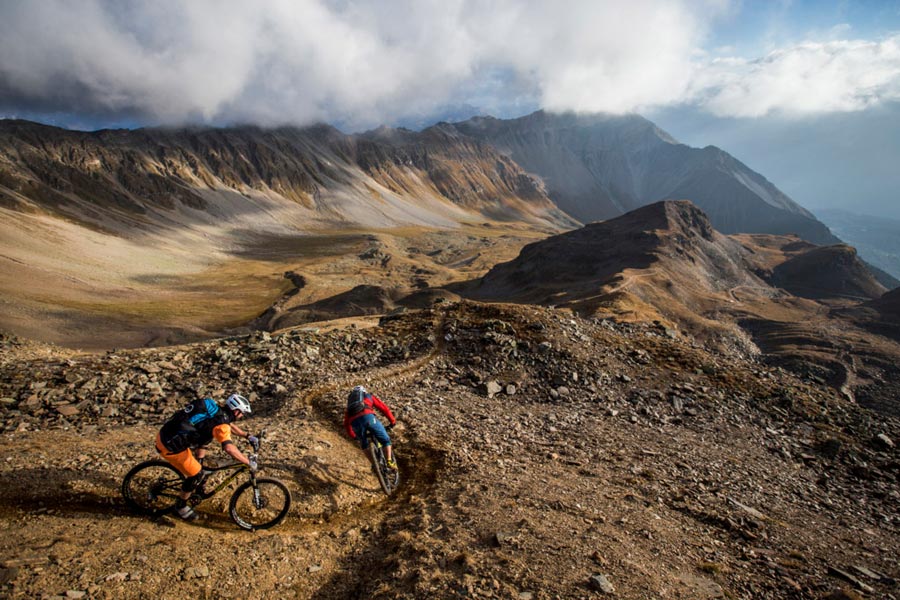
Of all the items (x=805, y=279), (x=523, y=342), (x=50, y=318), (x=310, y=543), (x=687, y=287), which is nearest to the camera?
(x=310, y=543)

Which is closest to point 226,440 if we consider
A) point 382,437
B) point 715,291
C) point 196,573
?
point 196,573

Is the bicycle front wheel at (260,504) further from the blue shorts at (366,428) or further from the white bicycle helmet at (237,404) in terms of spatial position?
the blue shorts at (366,428)

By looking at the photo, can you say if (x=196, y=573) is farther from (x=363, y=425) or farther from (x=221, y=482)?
(x=363, y=425)

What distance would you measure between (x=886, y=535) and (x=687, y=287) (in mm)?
66707

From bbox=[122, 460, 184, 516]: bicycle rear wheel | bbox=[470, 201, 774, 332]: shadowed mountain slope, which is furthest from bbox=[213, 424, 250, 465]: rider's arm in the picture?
bbox=[470, 201, 774, 332]: shadowed mountain slope

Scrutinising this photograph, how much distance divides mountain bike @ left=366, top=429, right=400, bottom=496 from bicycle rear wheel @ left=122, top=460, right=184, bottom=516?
13.5 feet

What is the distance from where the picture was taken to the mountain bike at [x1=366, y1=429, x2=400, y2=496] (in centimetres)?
1090

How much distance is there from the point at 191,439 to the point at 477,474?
674 centimetres

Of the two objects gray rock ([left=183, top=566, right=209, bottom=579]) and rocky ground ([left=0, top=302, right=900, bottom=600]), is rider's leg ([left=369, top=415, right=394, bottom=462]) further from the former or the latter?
gray rock ([left=183, top=566, right=209, bottom=579])

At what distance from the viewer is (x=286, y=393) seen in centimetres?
1692

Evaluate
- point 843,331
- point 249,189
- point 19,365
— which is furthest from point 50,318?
point 249,189

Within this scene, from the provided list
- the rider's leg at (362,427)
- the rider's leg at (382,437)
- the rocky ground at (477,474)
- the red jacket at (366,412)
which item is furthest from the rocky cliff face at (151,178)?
the rider's leg at (382,437)

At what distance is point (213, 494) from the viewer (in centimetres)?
924

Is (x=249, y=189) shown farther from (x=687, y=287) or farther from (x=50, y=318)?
(x=687, y=287)
